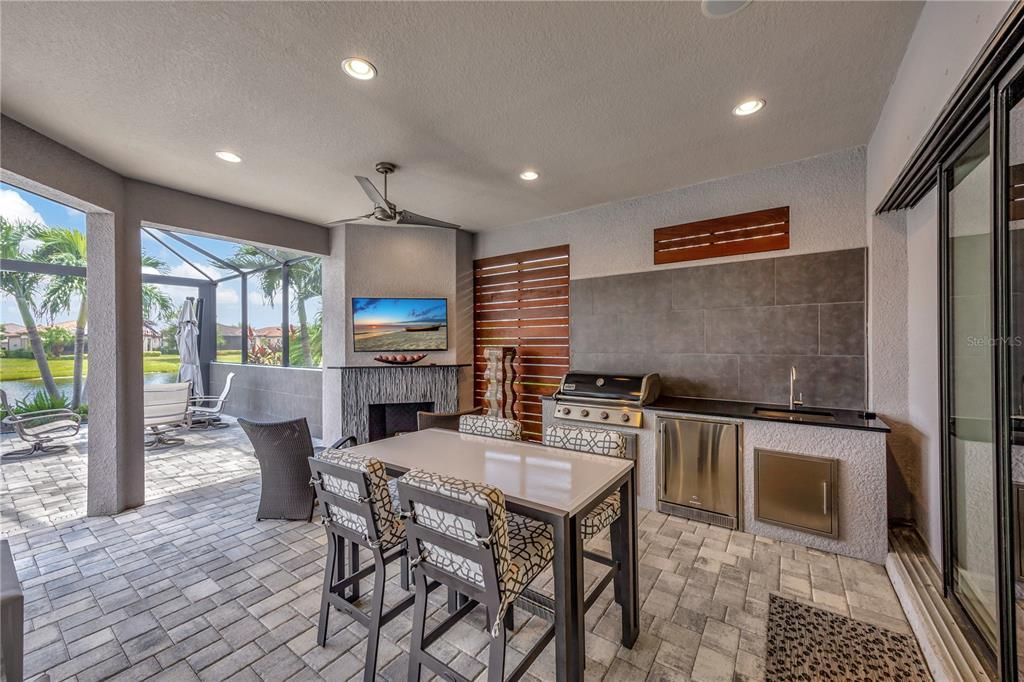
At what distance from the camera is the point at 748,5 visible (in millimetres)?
1596

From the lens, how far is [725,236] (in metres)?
3.41

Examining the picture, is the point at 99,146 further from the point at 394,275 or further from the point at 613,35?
the point at 613,35

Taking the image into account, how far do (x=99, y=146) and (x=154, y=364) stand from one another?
4.98 m

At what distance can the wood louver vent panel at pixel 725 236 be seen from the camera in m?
3.19

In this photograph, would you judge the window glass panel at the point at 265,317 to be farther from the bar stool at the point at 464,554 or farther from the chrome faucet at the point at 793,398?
the chrome faucet at the point at 793,398

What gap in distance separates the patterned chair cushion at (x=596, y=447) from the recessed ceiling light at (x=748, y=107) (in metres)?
2.03

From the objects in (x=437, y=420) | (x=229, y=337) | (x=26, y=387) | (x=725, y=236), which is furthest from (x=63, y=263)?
(x=725, y=236)

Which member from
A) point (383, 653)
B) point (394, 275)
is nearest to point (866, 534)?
point (383, 653)

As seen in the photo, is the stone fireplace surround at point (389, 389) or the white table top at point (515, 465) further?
the stone fireplace surround at point (389, 389)

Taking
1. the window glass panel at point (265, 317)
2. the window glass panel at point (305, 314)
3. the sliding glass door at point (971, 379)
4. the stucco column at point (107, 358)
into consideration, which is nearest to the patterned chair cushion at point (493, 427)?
the sliding glass door at point (971, 379)

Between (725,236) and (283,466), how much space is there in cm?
404

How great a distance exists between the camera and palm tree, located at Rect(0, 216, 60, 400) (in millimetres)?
3389

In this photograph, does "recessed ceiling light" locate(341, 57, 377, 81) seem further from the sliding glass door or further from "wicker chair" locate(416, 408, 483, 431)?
the sliding glass door

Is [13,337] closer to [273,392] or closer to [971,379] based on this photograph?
[273,392]
